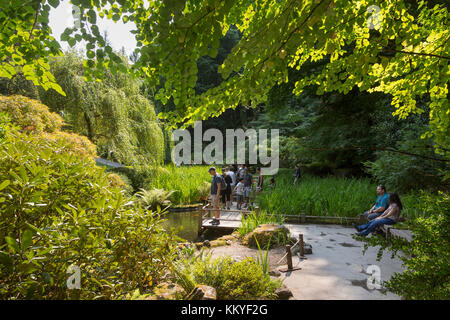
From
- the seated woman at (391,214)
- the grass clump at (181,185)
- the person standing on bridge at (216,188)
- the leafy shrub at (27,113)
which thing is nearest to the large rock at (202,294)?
the seated woman at (391,214)

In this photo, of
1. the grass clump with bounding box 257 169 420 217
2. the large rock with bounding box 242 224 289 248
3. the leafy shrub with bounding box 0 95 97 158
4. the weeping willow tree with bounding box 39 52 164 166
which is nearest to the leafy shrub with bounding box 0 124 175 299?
the large rock with bounding box 242 224 289 248

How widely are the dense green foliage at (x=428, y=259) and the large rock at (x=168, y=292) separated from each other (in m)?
1.85

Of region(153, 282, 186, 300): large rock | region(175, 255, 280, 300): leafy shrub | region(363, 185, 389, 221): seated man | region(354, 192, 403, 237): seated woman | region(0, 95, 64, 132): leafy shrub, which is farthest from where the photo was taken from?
region(363, 185, 389, 221): seated man

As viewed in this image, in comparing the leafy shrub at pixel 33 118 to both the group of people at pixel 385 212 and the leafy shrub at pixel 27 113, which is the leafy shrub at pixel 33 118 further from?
the group of people at pixel 385 212

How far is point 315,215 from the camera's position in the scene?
8.56 m

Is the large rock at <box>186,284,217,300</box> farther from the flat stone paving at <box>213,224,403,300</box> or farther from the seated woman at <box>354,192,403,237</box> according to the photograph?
the seated woman at <box>354,192,403,237</box>

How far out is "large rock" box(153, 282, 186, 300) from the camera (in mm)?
2472

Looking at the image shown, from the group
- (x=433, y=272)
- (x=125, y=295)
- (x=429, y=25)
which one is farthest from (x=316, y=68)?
(x=125, y=295)

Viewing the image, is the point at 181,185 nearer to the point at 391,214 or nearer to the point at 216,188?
the point at 216,188

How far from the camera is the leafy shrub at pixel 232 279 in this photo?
124 inches

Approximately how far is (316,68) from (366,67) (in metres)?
8.47

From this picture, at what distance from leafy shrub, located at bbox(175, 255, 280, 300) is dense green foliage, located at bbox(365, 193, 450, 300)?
155 centimetres

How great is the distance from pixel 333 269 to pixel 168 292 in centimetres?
311
